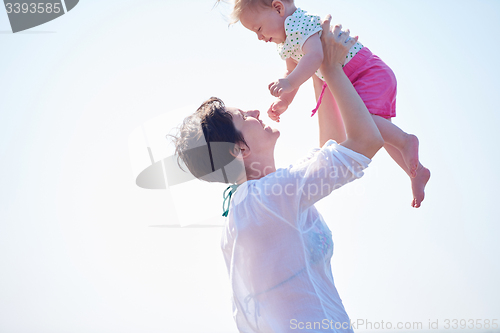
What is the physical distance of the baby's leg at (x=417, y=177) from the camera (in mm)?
2080

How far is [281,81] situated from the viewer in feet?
5.42

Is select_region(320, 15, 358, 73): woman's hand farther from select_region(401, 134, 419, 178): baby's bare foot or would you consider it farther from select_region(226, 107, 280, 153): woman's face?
select_region(401, 134, 419, 178): baby's bare foot

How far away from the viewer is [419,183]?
209 cm

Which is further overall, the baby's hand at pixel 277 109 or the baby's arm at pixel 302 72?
the baby's hand at pixel 277 109

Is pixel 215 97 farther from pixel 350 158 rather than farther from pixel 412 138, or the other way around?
pixel 412 138

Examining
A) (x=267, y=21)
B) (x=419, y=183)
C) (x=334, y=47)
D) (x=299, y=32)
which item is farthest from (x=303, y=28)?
(x=419, y=183)

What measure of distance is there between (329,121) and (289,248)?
81 centimetres

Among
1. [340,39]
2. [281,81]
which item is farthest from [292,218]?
[340,39]

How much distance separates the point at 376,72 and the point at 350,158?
905mm

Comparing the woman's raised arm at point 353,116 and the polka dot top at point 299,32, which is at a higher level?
the polka dot top at point 299,32

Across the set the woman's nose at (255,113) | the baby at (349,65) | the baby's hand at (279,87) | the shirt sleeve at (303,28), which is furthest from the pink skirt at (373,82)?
the woman's nose at (255,113)

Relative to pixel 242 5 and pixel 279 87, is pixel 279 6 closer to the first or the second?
pixel 242 5

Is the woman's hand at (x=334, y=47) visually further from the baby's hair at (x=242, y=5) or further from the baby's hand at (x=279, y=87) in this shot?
the baby's hair at (x=242, y=5)

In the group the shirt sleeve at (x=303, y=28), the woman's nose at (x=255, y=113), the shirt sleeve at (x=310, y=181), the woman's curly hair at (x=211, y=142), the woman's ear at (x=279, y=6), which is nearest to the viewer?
the shirt sleeve at (x=310, y=181)
